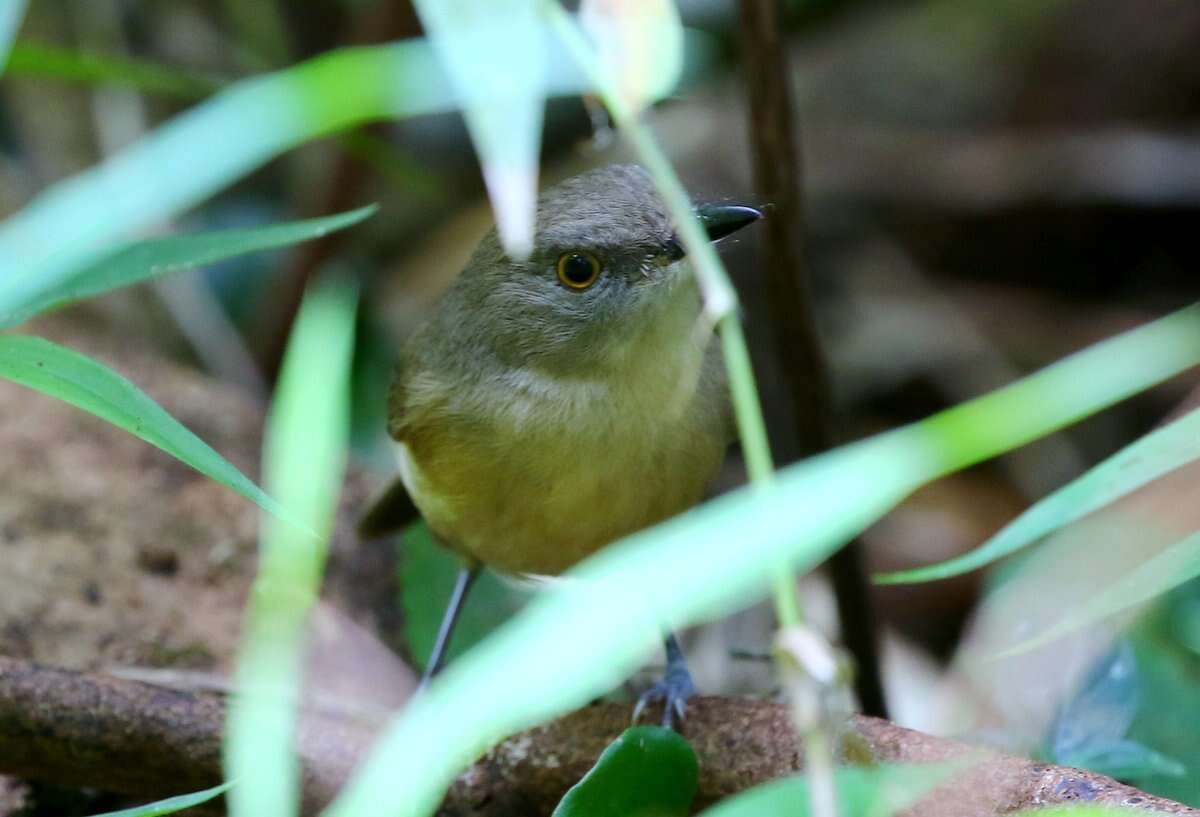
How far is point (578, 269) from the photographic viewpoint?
10.8 feet

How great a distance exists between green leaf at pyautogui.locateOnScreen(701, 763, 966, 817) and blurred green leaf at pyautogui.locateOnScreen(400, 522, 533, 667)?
2.39 m

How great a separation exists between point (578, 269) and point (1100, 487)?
154cm

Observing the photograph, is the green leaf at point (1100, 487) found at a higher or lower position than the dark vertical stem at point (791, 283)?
lower

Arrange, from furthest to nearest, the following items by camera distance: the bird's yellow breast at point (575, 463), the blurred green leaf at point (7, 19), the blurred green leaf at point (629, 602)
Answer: the bird's yellow breast at point (575, 463), the blurred green leaf at point (7, 19), the blurred green leaf at point (629, 602)

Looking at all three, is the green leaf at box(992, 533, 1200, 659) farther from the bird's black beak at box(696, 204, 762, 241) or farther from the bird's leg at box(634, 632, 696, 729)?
the bird's black beak at box(696, 204, 762, 241)

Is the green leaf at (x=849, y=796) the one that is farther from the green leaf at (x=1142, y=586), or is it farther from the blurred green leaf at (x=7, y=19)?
the blurred green leaf at (x=7, y=19)

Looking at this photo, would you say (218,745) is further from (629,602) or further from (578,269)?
(629,602)

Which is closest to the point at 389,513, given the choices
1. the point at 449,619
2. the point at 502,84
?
the point at 449,619

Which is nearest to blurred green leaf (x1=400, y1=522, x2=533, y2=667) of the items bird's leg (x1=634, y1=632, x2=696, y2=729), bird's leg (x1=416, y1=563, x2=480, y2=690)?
bird's leg (x1=416, y1=563, x2=480, y2=690)

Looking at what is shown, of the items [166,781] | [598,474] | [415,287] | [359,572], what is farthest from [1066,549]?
[415,287]

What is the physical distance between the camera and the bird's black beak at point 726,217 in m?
2.98

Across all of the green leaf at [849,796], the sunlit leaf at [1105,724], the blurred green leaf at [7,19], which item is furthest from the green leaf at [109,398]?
the sunlit leaf at [1105,724]

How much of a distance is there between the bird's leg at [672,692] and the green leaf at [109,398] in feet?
4.32

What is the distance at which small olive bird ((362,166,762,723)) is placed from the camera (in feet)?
10.7
